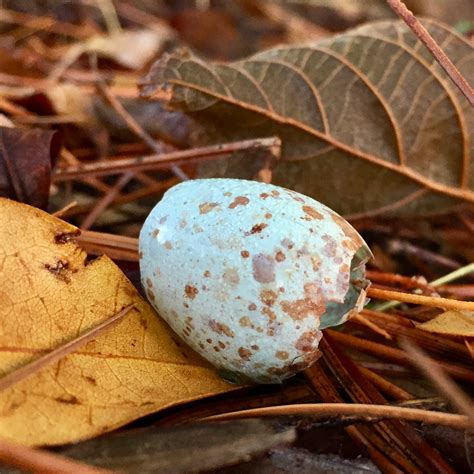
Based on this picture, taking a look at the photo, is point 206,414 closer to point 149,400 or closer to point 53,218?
point 149,400

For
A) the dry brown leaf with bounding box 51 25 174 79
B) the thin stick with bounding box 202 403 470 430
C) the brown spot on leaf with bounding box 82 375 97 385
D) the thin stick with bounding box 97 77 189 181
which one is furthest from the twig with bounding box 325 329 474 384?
the dry brown leaf with bounding box 51 25 174 79

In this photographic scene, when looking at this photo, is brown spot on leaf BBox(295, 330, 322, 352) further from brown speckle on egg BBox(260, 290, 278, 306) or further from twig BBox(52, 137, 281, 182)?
twig BBox(52, 137, 281, 182)

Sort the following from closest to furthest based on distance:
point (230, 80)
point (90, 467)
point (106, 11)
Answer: point (90, 467) < point (230, 80) < point (106, 11)

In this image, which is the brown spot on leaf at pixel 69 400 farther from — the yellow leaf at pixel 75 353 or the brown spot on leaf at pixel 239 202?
the brown spot on leaf at pixel 239 202

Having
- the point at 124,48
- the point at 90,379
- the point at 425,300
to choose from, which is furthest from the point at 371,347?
the point at 124,48

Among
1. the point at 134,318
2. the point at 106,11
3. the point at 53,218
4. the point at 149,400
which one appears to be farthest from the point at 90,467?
the point at 106,11

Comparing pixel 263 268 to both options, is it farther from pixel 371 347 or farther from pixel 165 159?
pixel 165 159

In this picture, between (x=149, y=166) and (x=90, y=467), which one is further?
(x=149, y=166)

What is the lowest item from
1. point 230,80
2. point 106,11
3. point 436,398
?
point 106,11
